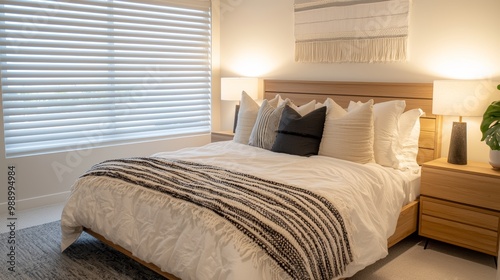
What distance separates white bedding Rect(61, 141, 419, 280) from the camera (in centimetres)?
207

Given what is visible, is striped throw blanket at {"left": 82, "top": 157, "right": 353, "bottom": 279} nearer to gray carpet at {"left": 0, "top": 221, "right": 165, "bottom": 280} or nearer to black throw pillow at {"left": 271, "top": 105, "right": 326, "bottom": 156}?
gray carpet at {"left": 0, "top": 221, "right": 165, "bottom": 280}

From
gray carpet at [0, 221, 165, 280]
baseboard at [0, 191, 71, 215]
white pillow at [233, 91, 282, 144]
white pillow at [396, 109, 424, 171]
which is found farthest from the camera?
white pillow at [233, 91, 282, 144]

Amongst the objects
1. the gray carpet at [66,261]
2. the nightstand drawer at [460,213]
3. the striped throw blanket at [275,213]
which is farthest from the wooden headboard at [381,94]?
the gray carpet at [66,261]

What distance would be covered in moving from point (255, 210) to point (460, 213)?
5.49 feet

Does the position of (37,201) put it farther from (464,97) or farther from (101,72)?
(464,97)

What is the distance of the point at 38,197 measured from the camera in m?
4.08

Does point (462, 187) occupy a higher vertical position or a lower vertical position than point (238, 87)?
lower

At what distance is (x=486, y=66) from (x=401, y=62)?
0.67m

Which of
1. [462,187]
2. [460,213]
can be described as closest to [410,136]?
[462,187]

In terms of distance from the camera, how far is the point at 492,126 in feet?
9.50

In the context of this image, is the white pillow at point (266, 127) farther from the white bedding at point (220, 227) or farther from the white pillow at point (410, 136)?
the white pillow at point (410, 136)

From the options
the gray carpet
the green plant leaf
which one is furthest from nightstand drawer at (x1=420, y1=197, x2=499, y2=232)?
the gray carpet

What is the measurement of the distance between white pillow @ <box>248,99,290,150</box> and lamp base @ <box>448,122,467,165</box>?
1.34m

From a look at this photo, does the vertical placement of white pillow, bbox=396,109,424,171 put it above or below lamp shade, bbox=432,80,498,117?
below
